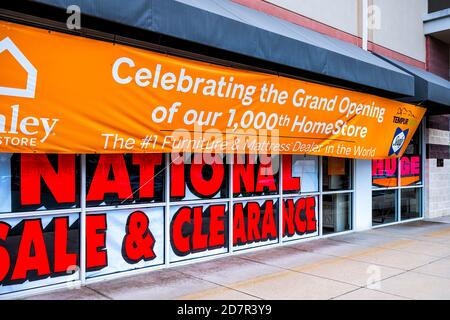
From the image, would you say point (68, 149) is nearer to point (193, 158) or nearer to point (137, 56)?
point (137, 56)

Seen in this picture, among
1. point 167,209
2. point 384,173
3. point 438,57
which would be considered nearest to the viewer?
point 167,209

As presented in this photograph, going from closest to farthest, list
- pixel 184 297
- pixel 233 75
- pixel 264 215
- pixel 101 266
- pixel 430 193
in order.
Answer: pixel 184 297 → pixel 101 266 → pixel 233 75 → pixel 264 215 → pixel 430 193

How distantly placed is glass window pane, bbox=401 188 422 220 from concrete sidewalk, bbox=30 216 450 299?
327 cm

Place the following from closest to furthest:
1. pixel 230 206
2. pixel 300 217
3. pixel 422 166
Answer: pixel 230 206 → pixel 300 217 → pixel 422 166

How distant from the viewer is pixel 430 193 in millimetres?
11711

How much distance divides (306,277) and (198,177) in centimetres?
210

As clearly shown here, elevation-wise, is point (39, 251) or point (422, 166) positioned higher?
point (422, 166)

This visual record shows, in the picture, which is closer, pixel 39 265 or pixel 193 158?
pixel 39 265

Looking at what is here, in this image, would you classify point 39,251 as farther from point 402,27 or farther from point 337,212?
point 402,27

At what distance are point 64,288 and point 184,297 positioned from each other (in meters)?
1.43

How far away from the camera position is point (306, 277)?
5.68 metres

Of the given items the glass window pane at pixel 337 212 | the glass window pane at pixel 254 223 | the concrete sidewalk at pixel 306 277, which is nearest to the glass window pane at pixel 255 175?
the glass window pane at pixel 254 223

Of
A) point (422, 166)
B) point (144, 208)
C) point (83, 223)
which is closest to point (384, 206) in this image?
point (422, 166)

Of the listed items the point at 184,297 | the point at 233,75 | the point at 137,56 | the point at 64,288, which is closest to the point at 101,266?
the point at 64,288
